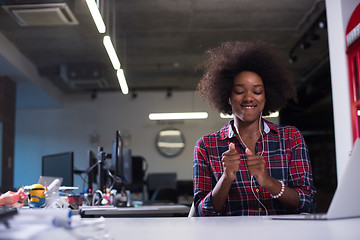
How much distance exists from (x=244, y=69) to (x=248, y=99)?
12.0 inches

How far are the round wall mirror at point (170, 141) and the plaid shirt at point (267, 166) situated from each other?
7.58 meters

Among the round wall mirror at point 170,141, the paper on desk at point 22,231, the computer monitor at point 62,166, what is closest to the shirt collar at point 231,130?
the paper on desk at point 22,231

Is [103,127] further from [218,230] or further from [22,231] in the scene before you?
[22,231]

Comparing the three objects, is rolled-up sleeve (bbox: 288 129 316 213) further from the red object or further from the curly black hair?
the red object

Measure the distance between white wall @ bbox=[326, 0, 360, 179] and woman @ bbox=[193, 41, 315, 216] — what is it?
6.01 ft

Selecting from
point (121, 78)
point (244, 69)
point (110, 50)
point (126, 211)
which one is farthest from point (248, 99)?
point (121, 78)

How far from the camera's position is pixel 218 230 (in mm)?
1016

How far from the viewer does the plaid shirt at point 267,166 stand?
5.57ft

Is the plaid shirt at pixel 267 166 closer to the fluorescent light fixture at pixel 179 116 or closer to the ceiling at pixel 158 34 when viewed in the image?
the ceiling at pixel 158 34

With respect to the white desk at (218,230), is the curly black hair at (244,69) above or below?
above

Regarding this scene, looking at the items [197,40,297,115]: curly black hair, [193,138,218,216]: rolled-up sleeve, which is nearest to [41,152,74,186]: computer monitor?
[197,40,297,115]: curly black hair

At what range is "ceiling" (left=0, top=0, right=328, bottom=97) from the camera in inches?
209

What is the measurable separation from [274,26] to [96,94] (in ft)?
16.6

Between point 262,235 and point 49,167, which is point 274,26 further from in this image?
point 262,235
